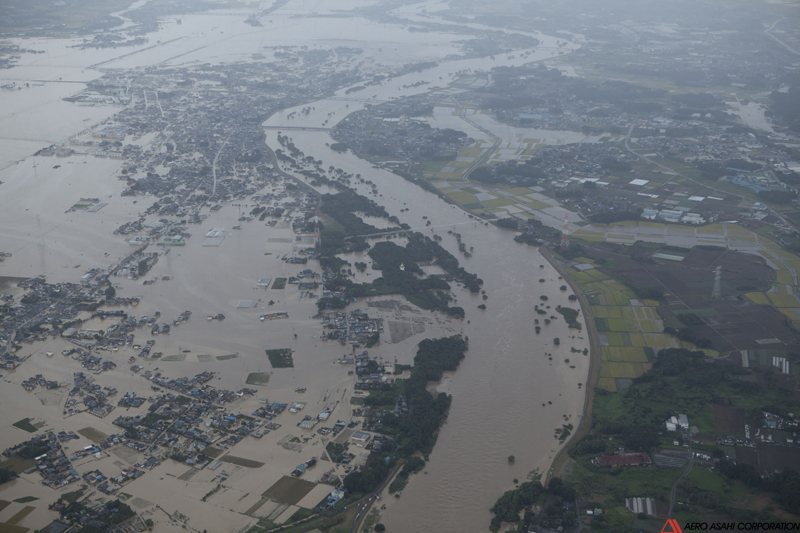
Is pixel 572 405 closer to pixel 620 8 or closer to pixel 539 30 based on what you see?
pixel 539 30

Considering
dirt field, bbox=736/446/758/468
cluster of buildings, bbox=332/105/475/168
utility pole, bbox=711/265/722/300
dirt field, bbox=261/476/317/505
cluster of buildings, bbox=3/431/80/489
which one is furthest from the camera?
cluster of buildings, bbox=332/105/475/168

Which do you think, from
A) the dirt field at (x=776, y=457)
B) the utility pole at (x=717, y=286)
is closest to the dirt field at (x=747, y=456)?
the dirt field at (x=776, y=457)

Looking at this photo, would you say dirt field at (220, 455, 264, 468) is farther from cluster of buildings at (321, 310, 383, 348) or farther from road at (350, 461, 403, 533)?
cluster of buildings at (321, 310, 383, 348)


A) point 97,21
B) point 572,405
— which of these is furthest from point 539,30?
point 572,405

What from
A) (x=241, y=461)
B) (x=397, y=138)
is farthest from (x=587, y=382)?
(x=397, y=138)

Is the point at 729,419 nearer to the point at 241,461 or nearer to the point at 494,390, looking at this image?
the point at 494,390

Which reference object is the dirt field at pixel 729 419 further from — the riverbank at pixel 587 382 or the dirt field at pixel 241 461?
the dirt field at pixel 241 461

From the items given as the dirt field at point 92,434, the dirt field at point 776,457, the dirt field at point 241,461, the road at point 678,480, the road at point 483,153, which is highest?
the road at point 483,153

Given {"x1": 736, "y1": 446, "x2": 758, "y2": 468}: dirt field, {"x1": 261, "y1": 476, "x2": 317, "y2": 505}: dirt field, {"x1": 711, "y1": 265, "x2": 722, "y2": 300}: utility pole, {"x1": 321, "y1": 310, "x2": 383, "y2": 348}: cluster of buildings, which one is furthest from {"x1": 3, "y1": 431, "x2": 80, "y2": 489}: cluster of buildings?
{"x1": 711, "y1": 265, "x2": 722, "y2": 300}: utility pole

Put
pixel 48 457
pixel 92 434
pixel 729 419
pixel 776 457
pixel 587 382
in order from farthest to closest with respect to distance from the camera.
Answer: pixel 587 382
pixel 729 419
pixel 92 434
pixel 48 457
pixel 776 457
